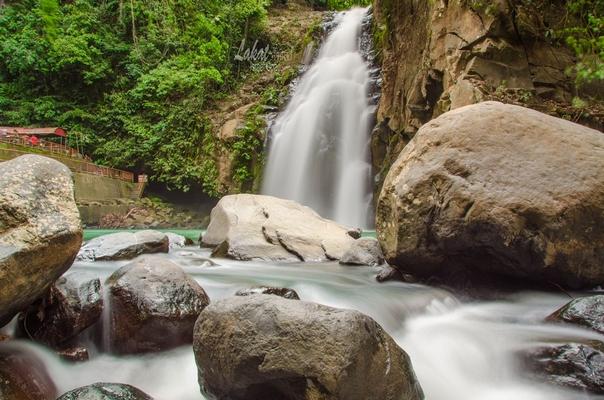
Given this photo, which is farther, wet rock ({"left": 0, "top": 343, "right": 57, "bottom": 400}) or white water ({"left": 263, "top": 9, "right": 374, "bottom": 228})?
white water ({"left": 263, "top": 9, "right": 374, "bottom": 228})

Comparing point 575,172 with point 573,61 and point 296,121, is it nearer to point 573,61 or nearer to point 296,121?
point 573,61

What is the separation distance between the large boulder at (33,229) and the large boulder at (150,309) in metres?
0.51

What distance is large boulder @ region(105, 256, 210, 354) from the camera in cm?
353

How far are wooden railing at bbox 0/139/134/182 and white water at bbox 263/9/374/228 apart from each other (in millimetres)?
7338

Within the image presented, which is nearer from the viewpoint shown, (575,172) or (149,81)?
(575,172)

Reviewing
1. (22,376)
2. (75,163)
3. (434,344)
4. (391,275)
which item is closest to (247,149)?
(75,163)

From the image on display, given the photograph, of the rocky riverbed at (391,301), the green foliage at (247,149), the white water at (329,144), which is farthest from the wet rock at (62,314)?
the green foliage at (247,149)

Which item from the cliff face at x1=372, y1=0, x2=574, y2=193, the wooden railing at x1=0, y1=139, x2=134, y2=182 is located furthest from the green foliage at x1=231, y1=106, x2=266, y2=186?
the cliff face at x1=372, y1=0, x2=574, y2=193

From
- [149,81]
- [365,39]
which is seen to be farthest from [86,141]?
[365,39]

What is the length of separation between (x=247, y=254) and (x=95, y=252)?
2224mm

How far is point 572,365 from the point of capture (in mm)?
2975

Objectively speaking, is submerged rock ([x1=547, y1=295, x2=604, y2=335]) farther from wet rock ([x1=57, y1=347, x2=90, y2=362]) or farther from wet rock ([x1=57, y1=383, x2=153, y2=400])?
wet rock ([x1=57, y1=347, x2=90, y2=362])

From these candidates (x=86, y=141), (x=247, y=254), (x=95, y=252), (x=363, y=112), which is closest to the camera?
(x=95, y=252)

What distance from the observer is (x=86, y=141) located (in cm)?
2092
